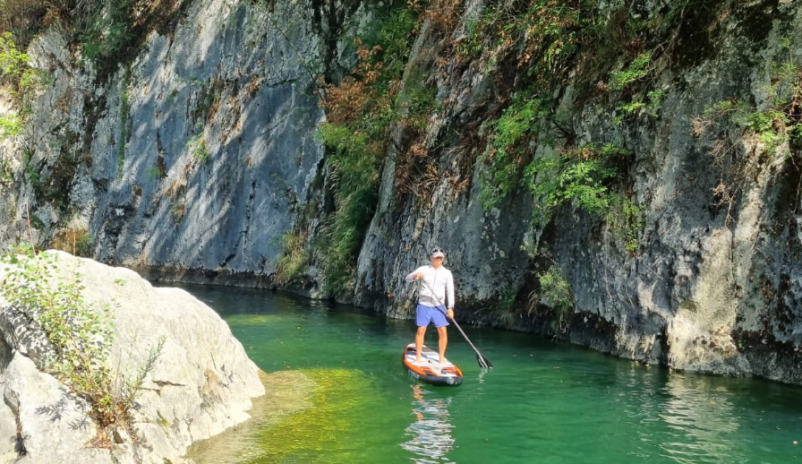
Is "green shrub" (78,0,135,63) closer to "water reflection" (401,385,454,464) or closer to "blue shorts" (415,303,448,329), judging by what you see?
"blue shorts" (415,303,448,329)

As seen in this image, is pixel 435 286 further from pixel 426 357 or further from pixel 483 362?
pixel 483 362

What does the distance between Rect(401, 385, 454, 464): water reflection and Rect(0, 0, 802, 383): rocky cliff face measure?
419 cm

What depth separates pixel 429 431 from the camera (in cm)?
824

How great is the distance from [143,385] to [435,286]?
5.26m

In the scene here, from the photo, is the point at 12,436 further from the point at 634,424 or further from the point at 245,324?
the point at 245,324

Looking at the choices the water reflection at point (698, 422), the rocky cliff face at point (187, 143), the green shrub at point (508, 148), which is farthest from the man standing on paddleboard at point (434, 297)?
the rocky cliff face at point (187, 143)

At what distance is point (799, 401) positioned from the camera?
30.6ft

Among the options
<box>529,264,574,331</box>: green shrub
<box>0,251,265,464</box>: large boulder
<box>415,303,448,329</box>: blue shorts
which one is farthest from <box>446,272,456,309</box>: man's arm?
<box>0,251,265,464</box>: large boulder

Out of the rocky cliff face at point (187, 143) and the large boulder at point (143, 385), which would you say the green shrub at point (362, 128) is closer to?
the rocky cliff face at point (187, 143)

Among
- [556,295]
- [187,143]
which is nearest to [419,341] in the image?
[556,295]

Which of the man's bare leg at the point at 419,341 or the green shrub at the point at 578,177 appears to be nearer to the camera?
the man's bare leg at the point at 419,341

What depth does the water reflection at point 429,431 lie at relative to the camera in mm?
7383

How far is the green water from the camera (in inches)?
295

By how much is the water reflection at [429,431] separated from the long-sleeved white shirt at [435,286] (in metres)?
1.73
